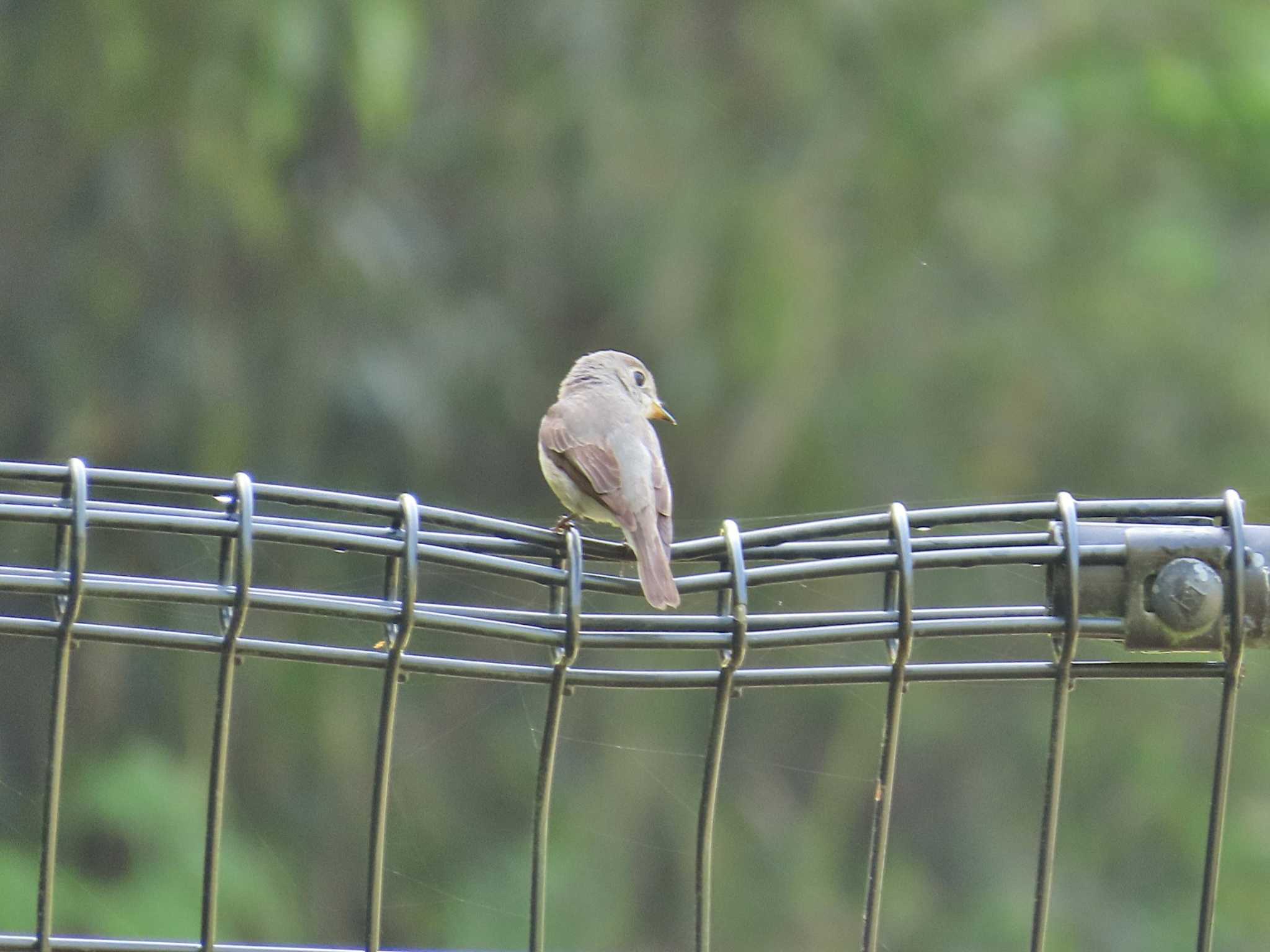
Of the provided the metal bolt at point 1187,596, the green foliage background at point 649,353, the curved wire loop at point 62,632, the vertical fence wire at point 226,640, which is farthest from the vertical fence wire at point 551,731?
the green foliage background at point 649,353

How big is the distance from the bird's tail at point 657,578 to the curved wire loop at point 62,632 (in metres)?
0.55

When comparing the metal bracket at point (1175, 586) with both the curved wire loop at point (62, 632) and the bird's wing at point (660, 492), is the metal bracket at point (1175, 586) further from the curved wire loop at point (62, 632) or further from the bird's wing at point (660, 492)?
the bird's wing at point (660, 492)

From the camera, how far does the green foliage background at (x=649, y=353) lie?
514cm

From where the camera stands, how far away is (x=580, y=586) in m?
1.58

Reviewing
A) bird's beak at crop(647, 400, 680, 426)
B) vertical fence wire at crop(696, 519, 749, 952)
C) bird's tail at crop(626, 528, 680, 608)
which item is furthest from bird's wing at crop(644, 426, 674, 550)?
vertical fence wire at crop(696, 519, 749, 952)

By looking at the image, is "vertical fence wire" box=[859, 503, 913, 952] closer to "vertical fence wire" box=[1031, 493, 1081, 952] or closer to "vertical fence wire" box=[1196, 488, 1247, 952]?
"vertical fence wire" box=[1031, 493, 1081, 952]

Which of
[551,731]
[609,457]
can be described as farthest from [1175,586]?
[609,457]

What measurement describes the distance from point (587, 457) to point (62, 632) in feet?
6.92

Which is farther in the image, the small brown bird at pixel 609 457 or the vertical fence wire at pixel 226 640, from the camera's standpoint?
the small brown bird at pixel 609 457

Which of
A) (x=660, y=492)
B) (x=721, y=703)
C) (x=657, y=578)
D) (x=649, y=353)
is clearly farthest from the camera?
(x=649, y=353)

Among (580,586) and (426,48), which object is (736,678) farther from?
(426,48)

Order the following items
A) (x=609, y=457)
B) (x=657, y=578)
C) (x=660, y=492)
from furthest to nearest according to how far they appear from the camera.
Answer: (x=609, y=457), (x=660, y=492), (x=657, y=578)

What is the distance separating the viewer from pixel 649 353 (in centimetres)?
638

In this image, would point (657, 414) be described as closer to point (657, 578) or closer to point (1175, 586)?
point (657, 578)
